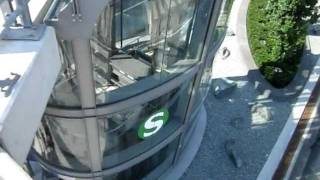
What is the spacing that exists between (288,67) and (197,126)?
583cm

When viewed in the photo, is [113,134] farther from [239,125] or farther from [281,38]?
[281,38]

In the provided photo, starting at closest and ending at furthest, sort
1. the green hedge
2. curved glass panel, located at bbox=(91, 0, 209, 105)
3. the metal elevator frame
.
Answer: the metal elevator frame
curved glass panel, located at bbox=(91, 0, 209, 105)
the green hedge

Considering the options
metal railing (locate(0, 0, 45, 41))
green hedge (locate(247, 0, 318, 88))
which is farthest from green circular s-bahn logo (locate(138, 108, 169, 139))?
green hedge (locate(247, 0, 318, 88))

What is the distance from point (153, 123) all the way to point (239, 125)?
6587 mm

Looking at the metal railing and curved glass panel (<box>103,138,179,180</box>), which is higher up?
the metal railing

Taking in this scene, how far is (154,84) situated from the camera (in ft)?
34.5

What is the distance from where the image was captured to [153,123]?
12.3m

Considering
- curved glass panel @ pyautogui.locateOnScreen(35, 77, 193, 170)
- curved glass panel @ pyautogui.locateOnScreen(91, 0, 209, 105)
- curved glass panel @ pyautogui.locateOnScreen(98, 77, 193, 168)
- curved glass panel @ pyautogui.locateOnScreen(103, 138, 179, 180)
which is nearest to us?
curved glass panel @ pyautogui.locateOnScreen(91, 0, 209, 105)

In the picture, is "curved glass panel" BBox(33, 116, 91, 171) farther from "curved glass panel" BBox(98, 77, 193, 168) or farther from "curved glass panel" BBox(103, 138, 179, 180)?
"curved glass panel" BBox(103, 138, 179, 180)

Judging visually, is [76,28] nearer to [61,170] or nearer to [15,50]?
[15,50]

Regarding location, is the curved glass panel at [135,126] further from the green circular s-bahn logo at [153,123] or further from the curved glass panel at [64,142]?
the curved glass panel at [64,142]

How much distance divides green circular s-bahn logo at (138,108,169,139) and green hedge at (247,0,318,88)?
8565mm

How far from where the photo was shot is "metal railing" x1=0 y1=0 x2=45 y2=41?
5.59 meters

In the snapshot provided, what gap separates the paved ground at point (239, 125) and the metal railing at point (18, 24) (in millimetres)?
11258
